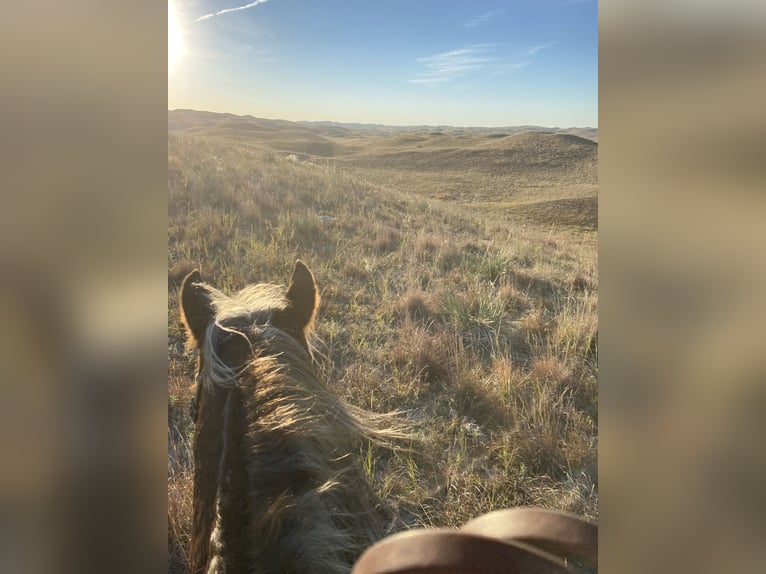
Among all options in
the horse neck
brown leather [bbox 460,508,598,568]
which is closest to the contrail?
the horse neck

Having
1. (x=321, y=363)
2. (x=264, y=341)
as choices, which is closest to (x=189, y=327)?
(x=264, y=341)

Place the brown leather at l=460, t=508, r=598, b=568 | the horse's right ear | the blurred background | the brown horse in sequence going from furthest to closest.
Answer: the horse's right ear < the brown horse < the brown leather at l=460, t=508, r=598, b=568 < the blurred background

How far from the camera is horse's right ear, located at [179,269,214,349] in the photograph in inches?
56.7

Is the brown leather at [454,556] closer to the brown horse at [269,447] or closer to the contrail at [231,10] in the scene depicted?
the brown horse at [269,447]

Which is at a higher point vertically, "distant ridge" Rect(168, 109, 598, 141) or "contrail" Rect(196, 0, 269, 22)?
"contrail" Rect(196, 0, 269, 22)

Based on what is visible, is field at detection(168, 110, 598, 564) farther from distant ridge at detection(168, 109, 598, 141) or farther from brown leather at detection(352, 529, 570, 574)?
brown leather at detection(352, 529, 570, 574)

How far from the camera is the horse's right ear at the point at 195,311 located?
1.44 m

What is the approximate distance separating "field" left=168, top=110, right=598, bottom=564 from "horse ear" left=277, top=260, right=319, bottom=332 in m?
0.34

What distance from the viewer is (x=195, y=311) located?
1453 mm
